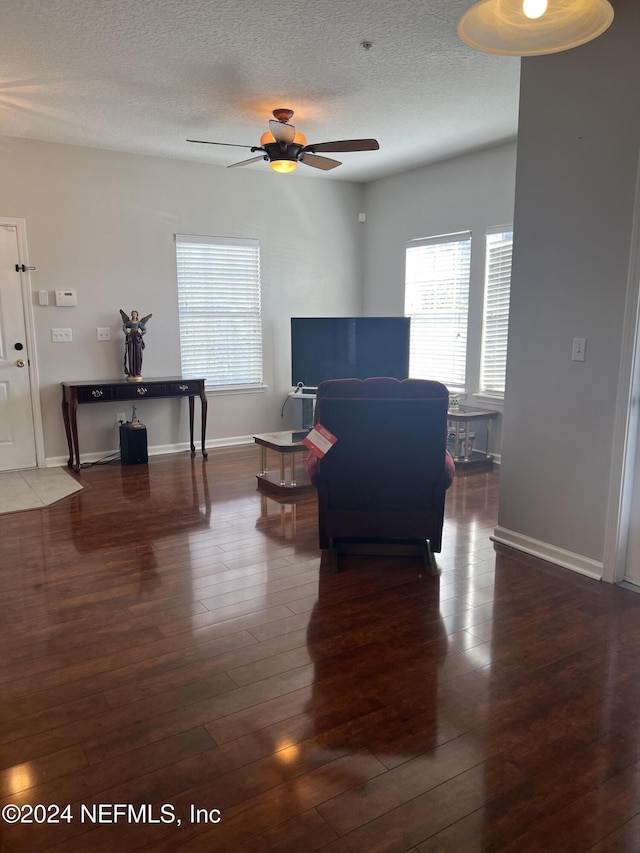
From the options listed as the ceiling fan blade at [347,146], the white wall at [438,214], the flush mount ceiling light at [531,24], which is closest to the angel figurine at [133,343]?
the ceiling fan blade at [347,146]

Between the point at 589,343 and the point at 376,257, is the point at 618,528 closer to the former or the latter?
the point at 589,343

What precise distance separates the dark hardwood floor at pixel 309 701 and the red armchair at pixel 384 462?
0.27 meters

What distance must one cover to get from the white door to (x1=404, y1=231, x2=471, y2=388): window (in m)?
3.97

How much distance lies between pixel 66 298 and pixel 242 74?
2.70 m

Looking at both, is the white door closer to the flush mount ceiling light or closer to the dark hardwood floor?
the dark hardwood floor

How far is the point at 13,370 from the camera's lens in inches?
210

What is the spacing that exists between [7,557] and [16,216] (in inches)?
127

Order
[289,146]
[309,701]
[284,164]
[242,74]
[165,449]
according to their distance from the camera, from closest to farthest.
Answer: [309,701] < [242,74] < [289,146] < [284,164] < [165,449]

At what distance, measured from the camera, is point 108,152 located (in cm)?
553

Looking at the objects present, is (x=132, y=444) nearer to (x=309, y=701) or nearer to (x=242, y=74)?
(x=242, y=74)

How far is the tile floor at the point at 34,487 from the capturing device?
4457 millimetres

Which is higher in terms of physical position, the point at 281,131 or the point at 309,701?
the point at 281,131

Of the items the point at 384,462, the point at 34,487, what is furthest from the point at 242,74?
the point at 34,487

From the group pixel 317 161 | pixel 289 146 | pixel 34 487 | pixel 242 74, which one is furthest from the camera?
pixel 34 487
